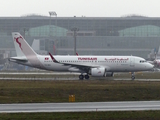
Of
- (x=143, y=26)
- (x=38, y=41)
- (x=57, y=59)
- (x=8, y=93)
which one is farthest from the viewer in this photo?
(x=143, y=26)

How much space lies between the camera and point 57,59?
196ft

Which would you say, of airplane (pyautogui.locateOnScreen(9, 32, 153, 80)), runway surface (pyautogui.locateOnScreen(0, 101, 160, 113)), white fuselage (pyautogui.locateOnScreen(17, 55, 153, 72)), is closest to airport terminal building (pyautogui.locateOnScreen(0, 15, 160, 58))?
airplane (pyautogui.locateOnScreen(9, 32, 153, 80))

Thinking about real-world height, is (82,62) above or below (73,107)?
above

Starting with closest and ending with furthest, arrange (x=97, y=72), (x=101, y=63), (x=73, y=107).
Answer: (x=73, y=107) < (x=97, y=72) < (x=101, y=63)

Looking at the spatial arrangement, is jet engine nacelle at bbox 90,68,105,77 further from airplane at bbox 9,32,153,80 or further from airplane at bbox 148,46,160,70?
airplane at bbox 148,46,160,70

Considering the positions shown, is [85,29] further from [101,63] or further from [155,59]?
[101,63]

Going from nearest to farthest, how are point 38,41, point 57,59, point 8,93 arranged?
1. point 8,93
2. point 57,59
3. point 38,41

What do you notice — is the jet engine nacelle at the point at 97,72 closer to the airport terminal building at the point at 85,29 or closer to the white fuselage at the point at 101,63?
the white fuselage at the point at 101,63

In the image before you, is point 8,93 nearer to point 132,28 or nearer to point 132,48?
point 132,48

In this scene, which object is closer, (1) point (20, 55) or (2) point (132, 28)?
(1) point (20, 55)

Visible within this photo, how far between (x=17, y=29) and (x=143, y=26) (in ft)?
158

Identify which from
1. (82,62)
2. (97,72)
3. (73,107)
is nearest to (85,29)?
(82,62)

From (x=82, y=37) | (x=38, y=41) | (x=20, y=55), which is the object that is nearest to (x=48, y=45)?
(x=38, y=41)

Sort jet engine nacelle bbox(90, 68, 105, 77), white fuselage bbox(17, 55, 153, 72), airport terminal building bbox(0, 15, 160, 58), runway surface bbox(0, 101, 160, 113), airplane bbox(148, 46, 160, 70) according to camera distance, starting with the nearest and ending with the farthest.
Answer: runway surface bbox(0, 101, 160, 113) → jet engine nacelle bbox(90, 68, 105, 77) → white fuselage bbox(17, 55, 153, 72) → airplane bbox(148, 46, 160, 70) → airport terminal building bbox(0, 15, 160, 58)
